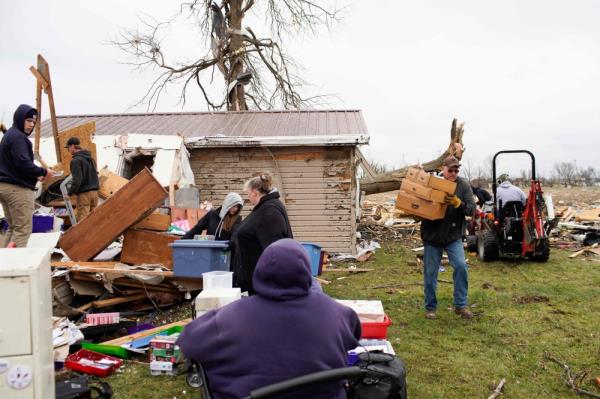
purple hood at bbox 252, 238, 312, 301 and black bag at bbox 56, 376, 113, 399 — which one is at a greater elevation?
purple hood at bbox 252, 238, 312, 301

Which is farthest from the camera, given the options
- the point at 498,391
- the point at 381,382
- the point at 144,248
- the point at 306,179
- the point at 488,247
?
the point at 306,179

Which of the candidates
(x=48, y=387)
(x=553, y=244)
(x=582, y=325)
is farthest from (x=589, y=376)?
(x=553, y=244)

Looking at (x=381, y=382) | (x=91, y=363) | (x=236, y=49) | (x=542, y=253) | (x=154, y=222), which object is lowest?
(x=91, y=363)

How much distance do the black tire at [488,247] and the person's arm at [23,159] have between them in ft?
27.6

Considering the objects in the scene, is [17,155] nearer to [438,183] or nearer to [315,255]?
[315,255]

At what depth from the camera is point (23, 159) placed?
634cm

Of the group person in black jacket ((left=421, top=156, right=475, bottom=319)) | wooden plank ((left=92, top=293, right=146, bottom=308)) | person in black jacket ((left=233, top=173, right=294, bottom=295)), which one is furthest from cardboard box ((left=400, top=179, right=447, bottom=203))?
wooden plank ((left=92, top=293, right=146, bottom=308))

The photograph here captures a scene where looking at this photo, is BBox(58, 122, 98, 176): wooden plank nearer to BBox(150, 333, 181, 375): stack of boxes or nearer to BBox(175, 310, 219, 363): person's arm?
BBox(150, 333, 181, 375): stack of boxes

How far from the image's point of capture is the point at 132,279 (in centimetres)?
723

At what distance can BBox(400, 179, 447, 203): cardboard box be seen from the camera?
6.46m

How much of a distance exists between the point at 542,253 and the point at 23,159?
9481 millimetres

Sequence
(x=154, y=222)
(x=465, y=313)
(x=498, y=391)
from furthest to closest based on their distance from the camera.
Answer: (x=154, y=222)
(x=465, y=313)
(x=498, y=391)

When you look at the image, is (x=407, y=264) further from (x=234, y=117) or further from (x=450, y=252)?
(x=234, y=117)

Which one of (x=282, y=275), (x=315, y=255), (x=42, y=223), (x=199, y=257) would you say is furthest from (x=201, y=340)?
(x=42, y=223)
